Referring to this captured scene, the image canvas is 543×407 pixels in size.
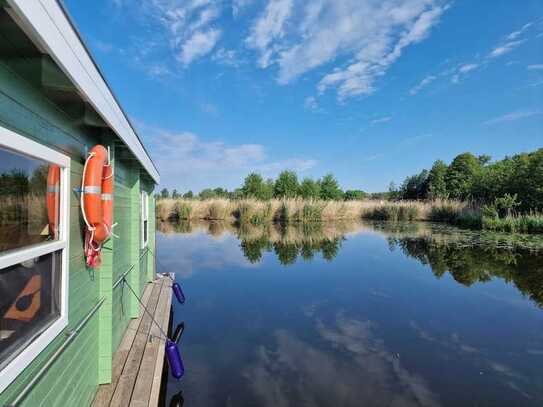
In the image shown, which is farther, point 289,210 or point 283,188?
point 283,188

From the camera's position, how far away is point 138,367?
2582 millimetres

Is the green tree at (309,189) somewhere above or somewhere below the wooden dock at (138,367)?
above

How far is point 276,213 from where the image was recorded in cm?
1909

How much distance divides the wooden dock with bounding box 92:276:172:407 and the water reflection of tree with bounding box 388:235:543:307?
532 centimetres

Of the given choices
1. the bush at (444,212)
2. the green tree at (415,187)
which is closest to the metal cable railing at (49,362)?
the bush at (444,212)

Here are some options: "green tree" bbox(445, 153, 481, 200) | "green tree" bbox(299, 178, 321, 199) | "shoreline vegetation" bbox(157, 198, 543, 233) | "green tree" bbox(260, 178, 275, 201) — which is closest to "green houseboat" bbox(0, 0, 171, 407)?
"shoreline vegetation" bbox(157, 198, 543, 233)

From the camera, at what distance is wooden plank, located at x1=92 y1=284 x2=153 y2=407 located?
2.14 metres

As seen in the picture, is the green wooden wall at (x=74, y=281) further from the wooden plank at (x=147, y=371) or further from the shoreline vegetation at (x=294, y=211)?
the shoreline vegetation at (x=294, y=211)

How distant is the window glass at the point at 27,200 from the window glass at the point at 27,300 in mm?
100

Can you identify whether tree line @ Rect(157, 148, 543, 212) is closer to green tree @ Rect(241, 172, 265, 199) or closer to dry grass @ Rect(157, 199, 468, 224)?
green tree @ Rect(241, 172, 265, 199)

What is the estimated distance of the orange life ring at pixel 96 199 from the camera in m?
1.81

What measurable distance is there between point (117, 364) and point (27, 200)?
73.3 inches

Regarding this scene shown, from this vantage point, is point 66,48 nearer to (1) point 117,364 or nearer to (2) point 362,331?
(1) point 117,364

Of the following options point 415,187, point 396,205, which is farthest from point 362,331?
point 415,187
